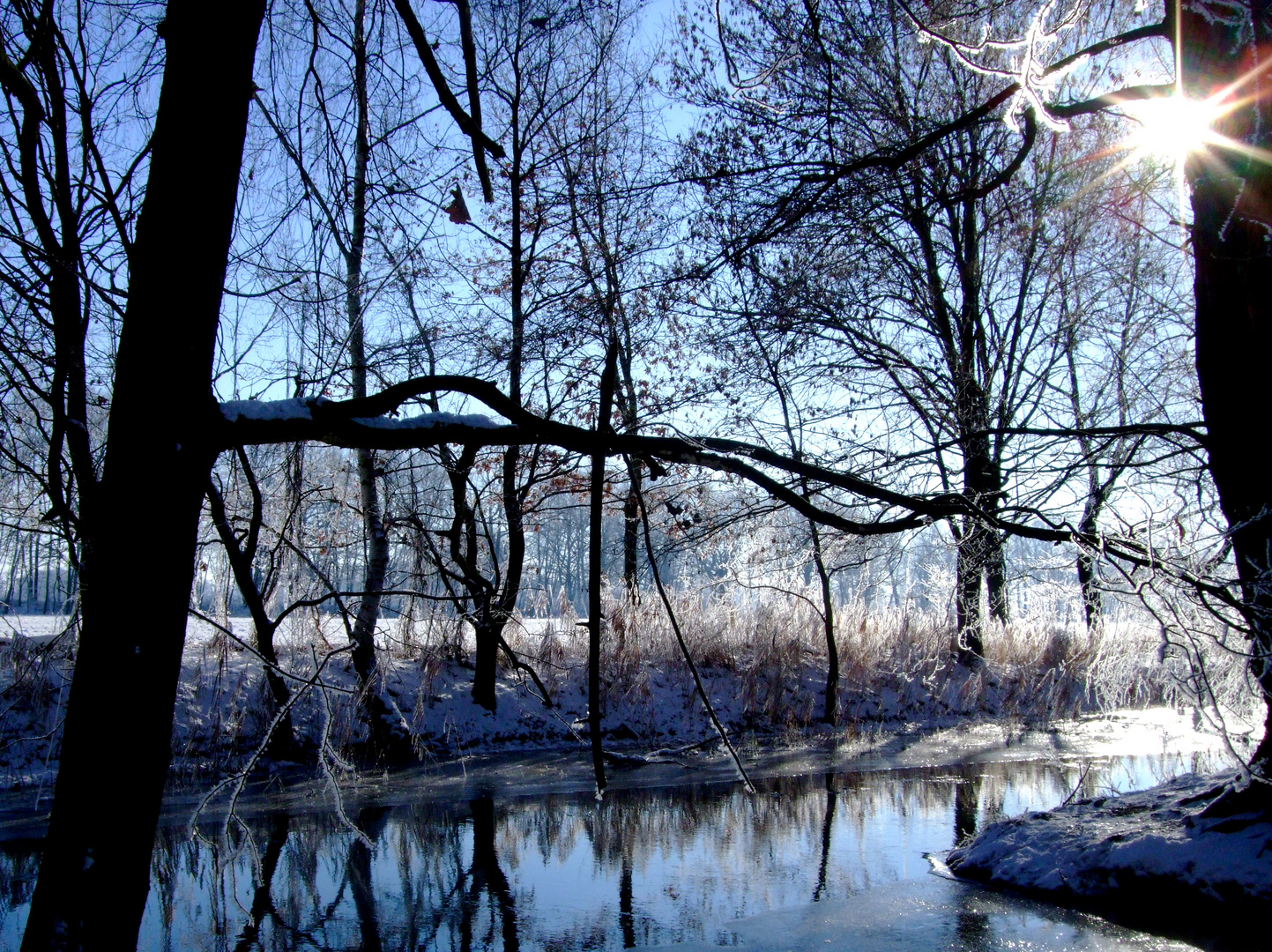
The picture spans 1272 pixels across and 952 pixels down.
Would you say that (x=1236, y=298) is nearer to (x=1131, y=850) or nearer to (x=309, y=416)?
(x=1131, y=850)

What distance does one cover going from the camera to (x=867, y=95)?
779cm

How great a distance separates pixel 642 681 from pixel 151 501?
7.50 m

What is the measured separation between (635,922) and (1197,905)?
2.20 m

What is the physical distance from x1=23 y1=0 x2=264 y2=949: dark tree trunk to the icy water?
3.53 ft

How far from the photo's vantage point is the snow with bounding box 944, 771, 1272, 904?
354 cm

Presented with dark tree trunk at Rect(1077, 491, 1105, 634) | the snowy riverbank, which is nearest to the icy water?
the snowy riverbank

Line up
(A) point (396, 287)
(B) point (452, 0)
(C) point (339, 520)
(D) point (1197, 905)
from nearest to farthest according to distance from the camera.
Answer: (B) point (452, 0) → (D) point (1197, 905) → (A) point (396, 287) → (C) point (339, 520)

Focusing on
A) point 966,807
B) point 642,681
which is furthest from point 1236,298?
point 642,681

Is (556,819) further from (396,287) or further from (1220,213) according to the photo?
(1220,213)

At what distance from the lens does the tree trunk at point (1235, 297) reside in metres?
3.39

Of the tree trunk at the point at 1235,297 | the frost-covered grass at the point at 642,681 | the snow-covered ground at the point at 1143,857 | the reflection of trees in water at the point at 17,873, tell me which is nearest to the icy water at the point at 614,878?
the reflection of trees in water at the point at 17,873

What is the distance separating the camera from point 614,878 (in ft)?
14.3

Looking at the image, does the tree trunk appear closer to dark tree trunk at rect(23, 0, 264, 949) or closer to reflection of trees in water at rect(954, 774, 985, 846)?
reflection of trees in water at rect(954, 774, 985, 846)

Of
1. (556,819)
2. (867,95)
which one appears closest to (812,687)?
(556,819)
